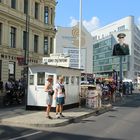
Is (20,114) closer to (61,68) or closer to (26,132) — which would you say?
(61,68)

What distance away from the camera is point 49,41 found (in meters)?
59.9

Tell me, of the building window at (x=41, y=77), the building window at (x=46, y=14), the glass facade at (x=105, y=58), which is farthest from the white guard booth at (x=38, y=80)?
the glass facade at (x=105, y=58)

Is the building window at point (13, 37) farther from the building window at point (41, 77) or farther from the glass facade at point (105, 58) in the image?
the glass facade at point (105, 58)

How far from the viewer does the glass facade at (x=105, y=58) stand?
171 meters

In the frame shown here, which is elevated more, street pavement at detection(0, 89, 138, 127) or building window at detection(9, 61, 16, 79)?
building window at detection(9, 61, 16, 79)

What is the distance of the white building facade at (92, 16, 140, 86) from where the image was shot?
168750mm

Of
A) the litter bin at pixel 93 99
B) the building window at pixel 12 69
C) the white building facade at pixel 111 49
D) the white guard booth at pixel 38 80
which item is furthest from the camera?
the white building facade at pixel 111 49

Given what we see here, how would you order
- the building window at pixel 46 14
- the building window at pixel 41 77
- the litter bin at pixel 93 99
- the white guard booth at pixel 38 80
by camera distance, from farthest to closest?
the building window at pixel 46 14
the litter bin at pixel 93 99
the building window at pixel 41 77
the white guard booth at pixel 38 80

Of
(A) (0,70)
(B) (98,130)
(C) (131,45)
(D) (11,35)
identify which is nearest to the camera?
(B) (98,130)

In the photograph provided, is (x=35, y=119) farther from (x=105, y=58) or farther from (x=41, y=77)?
(x=105, y=58)

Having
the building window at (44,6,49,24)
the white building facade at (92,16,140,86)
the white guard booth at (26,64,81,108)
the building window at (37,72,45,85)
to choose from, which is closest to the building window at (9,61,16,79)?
the building window at (44,6,49,24)

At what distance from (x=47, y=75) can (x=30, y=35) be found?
31854 mm

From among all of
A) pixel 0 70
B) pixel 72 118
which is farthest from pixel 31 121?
pixel 0 70

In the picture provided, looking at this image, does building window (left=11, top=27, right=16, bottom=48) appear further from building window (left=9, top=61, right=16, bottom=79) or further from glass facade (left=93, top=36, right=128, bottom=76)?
glass facade (left=93, top=36, right=128, bottom=76)
